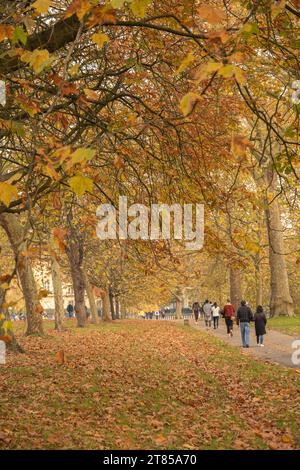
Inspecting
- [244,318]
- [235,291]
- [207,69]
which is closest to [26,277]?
[244,318]

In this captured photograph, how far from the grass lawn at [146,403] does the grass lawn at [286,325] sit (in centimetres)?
813

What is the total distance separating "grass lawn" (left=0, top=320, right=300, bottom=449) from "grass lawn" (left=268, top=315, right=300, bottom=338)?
26.7ft

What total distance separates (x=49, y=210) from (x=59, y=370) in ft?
11.9

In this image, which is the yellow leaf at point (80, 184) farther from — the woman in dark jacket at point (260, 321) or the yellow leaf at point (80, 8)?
the woman in dark jacket at point (260, 321)

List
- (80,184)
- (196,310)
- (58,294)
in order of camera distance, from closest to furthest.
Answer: (80,184)
(58,294)
(196,310)

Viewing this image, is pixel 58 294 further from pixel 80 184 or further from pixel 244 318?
pixel 80 184

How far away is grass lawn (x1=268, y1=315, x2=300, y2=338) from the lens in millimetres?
24859

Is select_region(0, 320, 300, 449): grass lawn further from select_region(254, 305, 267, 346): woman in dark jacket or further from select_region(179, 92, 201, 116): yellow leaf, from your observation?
select_region(179, 92, 201, 116): yellow leaf

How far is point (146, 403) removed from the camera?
1017 centimetres

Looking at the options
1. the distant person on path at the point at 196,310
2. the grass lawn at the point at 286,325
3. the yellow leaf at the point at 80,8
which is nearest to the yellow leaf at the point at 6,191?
the yellow leaf at the point at 80,8

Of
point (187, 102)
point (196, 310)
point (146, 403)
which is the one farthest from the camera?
point (196, 310)

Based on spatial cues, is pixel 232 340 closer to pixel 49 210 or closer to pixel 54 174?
pixel 49 210

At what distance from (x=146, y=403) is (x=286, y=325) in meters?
18.8
